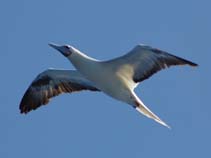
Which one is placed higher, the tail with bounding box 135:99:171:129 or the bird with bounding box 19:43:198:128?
the bird with bounding box 19:43:198:128

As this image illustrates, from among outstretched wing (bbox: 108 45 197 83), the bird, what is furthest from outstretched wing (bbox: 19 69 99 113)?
outstretched wing (bbox: 108 45 197 83)

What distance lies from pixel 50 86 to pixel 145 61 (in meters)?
4.25

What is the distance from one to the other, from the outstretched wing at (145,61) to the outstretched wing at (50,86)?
189cm

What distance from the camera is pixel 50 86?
84.0ft

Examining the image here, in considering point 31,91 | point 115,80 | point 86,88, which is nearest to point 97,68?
point 115,80

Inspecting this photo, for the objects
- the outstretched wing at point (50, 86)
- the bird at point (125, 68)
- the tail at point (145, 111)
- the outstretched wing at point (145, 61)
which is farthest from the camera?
the outstretched wing at point (50, 86)

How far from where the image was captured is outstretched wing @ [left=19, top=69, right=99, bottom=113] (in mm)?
25031

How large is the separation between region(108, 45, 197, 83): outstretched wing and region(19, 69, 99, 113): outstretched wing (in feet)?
6.20

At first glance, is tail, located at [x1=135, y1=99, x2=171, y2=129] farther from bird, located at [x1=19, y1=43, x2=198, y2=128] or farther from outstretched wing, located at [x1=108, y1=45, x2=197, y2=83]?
outstretched wing, located at [x1=108, y1=45, x2=197, y2=83]

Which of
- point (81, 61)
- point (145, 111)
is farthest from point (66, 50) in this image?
point (145, 111)

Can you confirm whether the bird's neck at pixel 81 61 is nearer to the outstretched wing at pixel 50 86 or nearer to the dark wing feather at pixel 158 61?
the dark wing feather at pixel 158 61

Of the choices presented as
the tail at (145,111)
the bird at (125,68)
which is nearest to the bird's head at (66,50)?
the bird at (125,68)

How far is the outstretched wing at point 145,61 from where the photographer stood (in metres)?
21.8

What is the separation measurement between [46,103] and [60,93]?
0.63 meters
